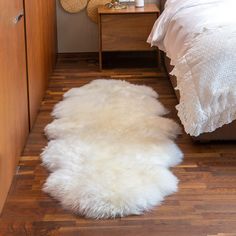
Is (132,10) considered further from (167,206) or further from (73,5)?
(167,206)

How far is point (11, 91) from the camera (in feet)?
7.89

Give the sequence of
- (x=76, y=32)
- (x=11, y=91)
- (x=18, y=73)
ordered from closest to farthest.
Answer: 1. (x=11, y=91)
2. (x=18, y=73)
3. (x=76, y=32)

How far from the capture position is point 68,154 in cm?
265

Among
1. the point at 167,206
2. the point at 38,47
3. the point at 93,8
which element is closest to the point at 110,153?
the point at 167,206

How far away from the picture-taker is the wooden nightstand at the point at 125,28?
14.4 feet

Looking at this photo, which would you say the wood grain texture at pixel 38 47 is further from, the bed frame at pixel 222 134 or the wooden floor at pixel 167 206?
the bed frame at pixel 222 134

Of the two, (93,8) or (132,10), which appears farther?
(93,8)

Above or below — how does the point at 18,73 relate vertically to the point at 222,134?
above

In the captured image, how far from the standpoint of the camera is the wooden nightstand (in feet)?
14.4

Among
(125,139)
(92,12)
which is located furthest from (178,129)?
(92,12)

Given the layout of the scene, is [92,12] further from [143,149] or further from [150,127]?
[143,149]

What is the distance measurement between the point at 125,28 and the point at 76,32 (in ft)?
2.20

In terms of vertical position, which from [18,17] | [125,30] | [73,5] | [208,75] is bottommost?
[125,30]

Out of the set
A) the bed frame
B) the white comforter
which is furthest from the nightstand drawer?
the bed frame
